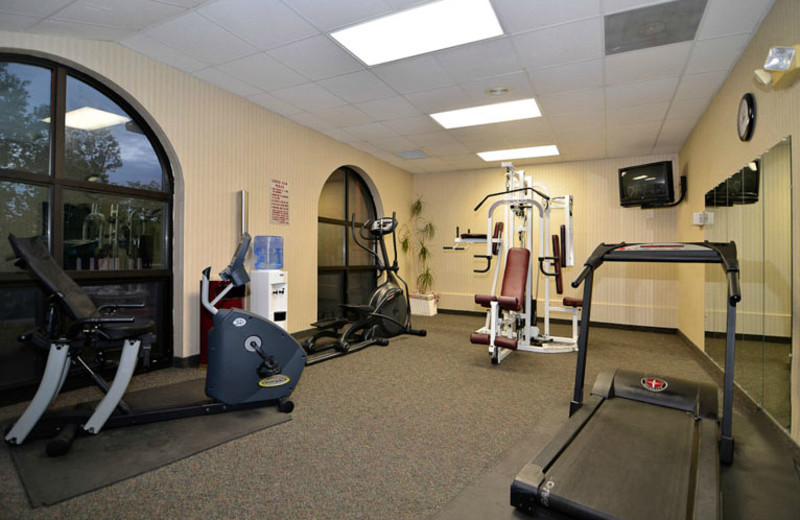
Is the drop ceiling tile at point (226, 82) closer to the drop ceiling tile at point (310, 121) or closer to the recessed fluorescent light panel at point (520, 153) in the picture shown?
the drop ceiling tile at point (310, 121)

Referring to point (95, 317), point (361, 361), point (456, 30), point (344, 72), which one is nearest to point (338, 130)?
point (344, 72)

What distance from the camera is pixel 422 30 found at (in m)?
3.04

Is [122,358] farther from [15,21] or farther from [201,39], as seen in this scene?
[201,39]

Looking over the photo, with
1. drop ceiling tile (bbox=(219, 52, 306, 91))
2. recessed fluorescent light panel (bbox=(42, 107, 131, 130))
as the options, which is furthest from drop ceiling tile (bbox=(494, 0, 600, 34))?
recessed fluorescent light panel (bbox=(42, 107, 131, 130))

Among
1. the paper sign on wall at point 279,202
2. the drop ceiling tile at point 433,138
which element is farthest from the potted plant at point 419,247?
the paper sign on wall at point 279,202

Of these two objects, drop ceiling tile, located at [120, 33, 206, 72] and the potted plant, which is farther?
the potted plant

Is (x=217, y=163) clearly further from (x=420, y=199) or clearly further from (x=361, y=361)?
(x=420, y=199)

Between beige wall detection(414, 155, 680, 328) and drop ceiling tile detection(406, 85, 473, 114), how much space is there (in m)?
3.13

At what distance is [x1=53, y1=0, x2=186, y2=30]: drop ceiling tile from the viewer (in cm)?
264

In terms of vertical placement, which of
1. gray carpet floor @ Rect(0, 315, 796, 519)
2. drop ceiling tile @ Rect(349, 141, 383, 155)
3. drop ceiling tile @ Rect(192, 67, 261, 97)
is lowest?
gray carpet floor @ Rect(0, 315, 796, 519)

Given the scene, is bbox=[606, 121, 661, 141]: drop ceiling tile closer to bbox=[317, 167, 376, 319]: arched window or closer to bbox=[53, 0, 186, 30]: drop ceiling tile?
bbox=[317, 167, 376, 319]: arched window

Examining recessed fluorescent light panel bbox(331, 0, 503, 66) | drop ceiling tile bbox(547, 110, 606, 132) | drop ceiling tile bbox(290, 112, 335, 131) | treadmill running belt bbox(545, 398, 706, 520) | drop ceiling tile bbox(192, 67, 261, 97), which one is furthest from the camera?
drop ceiling tile bbox(290, 112, 335, 131)

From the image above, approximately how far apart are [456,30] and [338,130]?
2.77 meters

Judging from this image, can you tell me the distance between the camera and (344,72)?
3.75 metres
